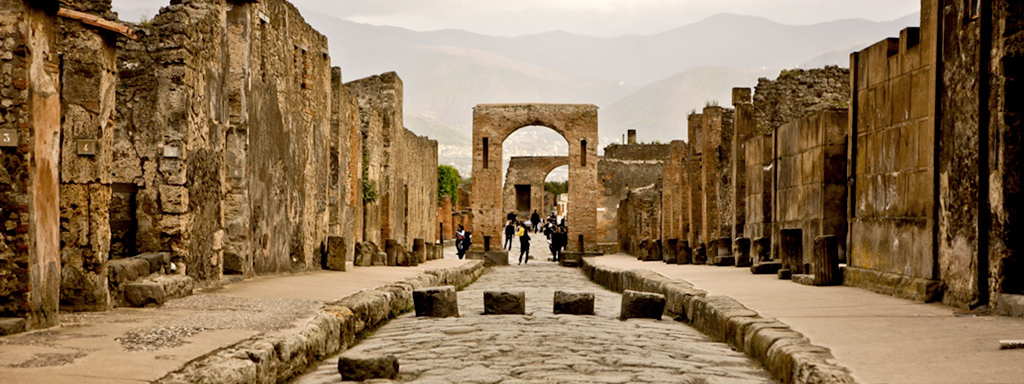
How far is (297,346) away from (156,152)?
14.5 ft

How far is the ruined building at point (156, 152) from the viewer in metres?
6.73

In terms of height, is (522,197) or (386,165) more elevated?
(386,165)

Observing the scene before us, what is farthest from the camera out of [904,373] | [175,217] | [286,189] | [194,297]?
[286,189]

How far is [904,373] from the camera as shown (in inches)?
198

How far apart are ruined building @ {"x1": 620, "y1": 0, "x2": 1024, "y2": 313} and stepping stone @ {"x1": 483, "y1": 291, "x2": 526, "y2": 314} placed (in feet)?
9.65

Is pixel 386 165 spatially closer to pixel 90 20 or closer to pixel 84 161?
pixel 84 161

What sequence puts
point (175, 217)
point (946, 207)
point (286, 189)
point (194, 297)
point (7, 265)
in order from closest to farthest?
point (7, 265)
point (946, 207)
point (194, 297)
point (175, 217)
point (286, 189)

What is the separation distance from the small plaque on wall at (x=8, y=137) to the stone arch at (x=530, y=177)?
58389 millimetres

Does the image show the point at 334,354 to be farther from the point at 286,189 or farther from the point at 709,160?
the point at 709,160

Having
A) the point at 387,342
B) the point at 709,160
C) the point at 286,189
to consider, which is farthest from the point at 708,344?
the point at 709,160

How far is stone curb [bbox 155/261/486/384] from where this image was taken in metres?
5.09

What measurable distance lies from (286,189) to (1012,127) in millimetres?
9097

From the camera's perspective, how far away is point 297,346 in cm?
647

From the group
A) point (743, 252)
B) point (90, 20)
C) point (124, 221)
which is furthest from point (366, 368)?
point (743, 252)
